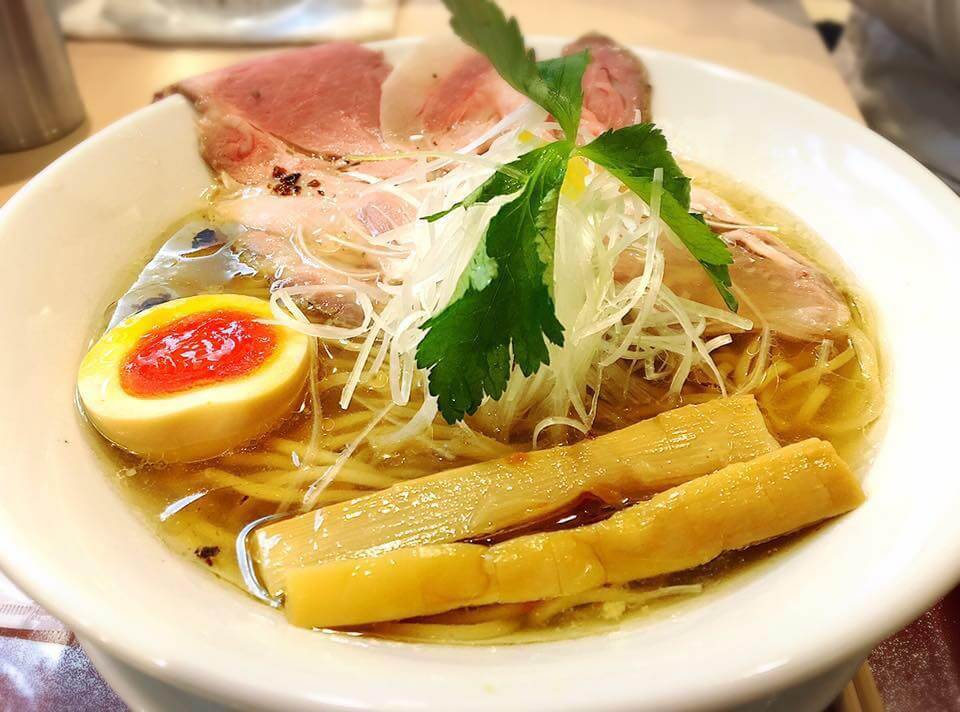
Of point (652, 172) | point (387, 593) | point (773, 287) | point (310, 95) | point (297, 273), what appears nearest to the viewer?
point (387, 593)

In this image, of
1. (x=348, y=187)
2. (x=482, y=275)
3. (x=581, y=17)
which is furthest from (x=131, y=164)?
(x=581, y=17)

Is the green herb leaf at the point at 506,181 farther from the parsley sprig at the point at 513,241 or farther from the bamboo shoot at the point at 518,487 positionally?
the bamboo shoot at the point at 518,487

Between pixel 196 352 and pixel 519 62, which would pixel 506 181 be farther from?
pixel 196 352

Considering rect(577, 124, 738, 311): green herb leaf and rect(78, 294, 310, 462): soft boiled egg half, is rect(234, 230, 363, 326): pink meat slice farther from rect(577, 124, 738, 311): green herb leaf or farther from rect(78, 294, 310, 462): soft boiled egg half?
rect(577, 124, 738, 311): green herb leaf

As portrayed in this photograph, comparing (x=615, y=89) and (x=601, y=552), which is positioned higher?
(x=615, y=89)

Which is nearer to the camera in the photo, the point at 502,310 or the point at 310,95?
the point at 502,310

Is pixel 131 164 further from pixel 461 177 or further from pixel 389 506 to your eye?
pixel 389 506

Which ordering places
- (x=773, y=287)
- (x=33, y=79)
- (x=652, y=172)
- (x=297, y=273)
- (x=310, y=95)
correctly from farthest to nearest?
(x=33, y=79) → (x=310, y=95) → (x=297, y=273) → (x=773, y=287) → (x=652, y=172)

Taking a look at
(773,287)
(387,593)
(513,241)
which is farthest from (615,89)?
(387,593)
